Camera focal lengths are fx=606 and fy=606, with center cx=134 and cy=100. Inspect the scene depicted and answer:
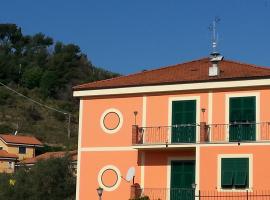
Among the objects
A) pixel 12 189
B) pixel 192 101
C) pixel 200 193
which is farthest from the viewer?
pixel 12 189

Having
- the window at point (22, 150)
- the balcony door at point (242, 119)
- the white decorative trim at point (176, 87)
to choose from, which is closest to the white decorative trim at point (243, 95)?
the balcony door at point (242, 119)

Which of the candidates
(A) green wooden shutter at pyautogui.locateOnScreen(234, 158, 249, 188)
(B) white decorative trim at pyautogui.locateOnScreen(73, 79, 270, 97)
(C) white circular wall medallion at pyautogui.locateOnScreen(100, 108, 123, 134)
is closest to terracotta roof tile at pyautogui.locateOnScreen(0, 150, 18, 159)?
(B) white decorative trim at pyautogui.locateOnScreen(73, 79, 270, 97)

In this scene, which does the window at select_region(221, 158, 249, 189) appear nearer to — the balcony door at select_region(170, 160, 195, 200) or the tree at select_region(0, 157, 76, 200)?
the balcony door at select_region(170, 160, 195, 200)

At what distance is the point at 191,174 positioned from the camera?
26.0 metres

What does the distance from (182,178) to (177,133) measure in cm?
195

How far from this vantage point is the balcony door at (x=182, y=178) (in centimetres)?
2569

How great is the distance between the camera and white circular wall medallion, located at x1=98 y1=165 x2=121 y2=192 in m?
27.4

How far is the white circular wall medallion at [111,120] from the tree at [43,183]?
10704 mm

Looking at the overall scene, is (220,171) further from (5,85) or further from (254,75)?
(5,85)

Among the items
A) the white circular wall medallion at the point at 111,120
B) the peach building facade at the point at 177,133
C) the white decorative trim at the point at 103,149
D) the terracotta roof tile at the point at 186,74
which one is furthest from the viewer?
the white circular wall medallion at the point at 111,120

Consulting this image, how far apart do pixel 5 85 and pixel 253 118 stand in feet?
265

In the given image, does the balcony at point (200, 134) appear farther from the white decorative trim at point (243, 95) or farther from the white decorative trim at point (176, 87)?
the white decorative trim at point (176, 87)

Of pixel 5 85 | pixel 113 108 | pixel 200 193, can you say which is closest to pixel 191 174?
pixel 200 193

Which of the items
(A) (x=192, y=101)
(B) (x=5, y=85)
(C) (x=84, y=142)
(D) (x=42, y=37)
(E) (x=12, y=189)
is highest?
(D) (x=42, y=37)
